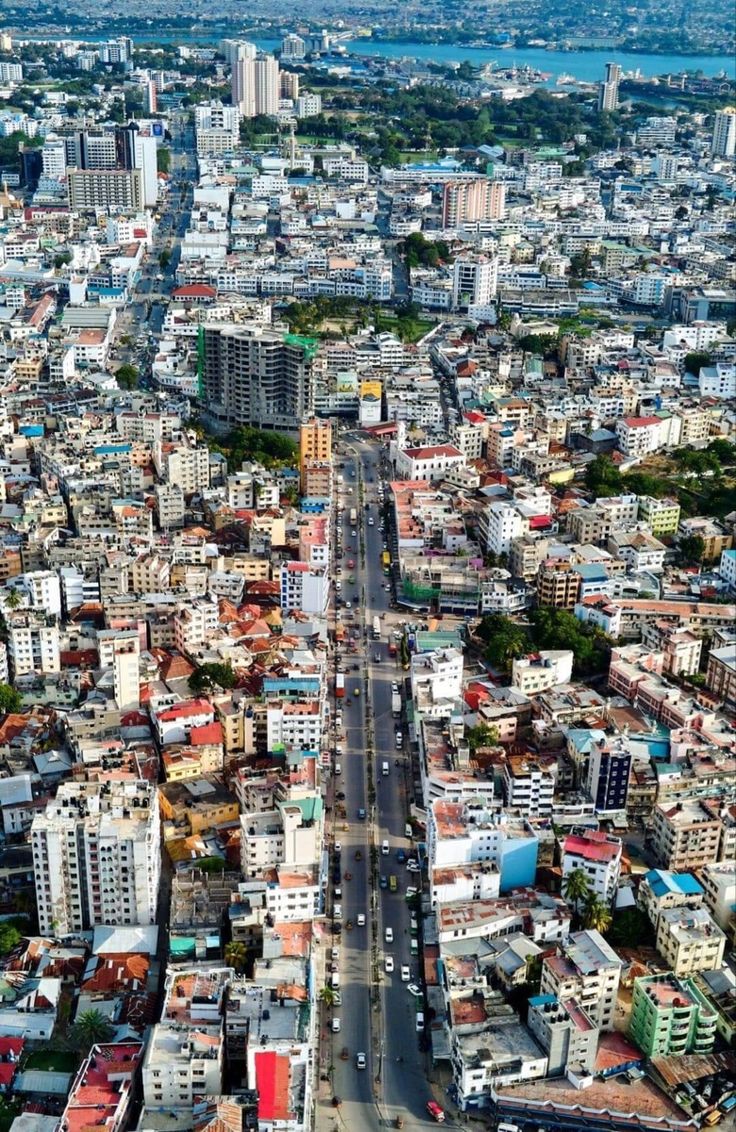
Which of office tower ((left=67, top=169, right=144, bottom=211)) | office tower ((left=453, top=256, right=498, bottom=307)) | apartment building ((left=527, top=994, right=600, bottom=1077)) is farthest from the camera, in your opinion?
office tower ((left=67, top=169, right=144, bottom=211))

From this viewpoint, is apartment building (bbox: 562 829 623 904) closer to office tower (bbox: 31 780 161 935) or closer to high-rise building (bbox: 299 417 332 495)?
office tower (bbox: 31 780 161 935)

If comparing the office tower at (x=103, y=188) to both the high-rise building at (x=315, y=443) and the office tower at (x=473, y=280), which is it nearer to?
the office tower at (x=473, y=280)

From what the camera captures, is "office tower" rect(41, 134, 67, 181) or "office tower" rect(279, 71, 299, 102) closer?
"office tower" rect(41, 134, 67, 181)

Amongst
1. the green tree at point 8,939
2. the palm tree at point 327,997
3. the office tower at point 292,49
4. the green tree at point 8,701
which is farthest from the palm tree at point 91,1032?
the office tower at point 292,49

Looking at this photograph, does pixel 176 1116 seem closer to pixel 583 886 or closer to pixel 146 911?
pixel 146 911

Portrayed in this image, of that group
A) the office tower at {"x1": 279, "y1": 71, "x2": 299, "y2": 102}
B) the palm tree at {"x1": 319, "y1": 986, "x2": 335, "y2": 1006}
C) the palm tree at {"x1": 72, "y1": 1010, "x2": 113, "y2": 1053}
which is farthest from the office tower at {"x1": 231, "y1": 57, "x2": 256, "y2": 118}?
the palm tree at {"x1": 72, "y1": 1010, "x2": 113, "y2": 1053}

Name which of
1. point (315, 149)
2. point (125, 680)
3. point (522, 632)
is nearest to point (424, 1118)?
point (125, 680)

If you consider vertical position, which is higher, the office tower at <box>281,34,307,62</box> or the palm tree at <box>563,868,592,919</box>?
the office tower at <box>281,34,307,62</box>
